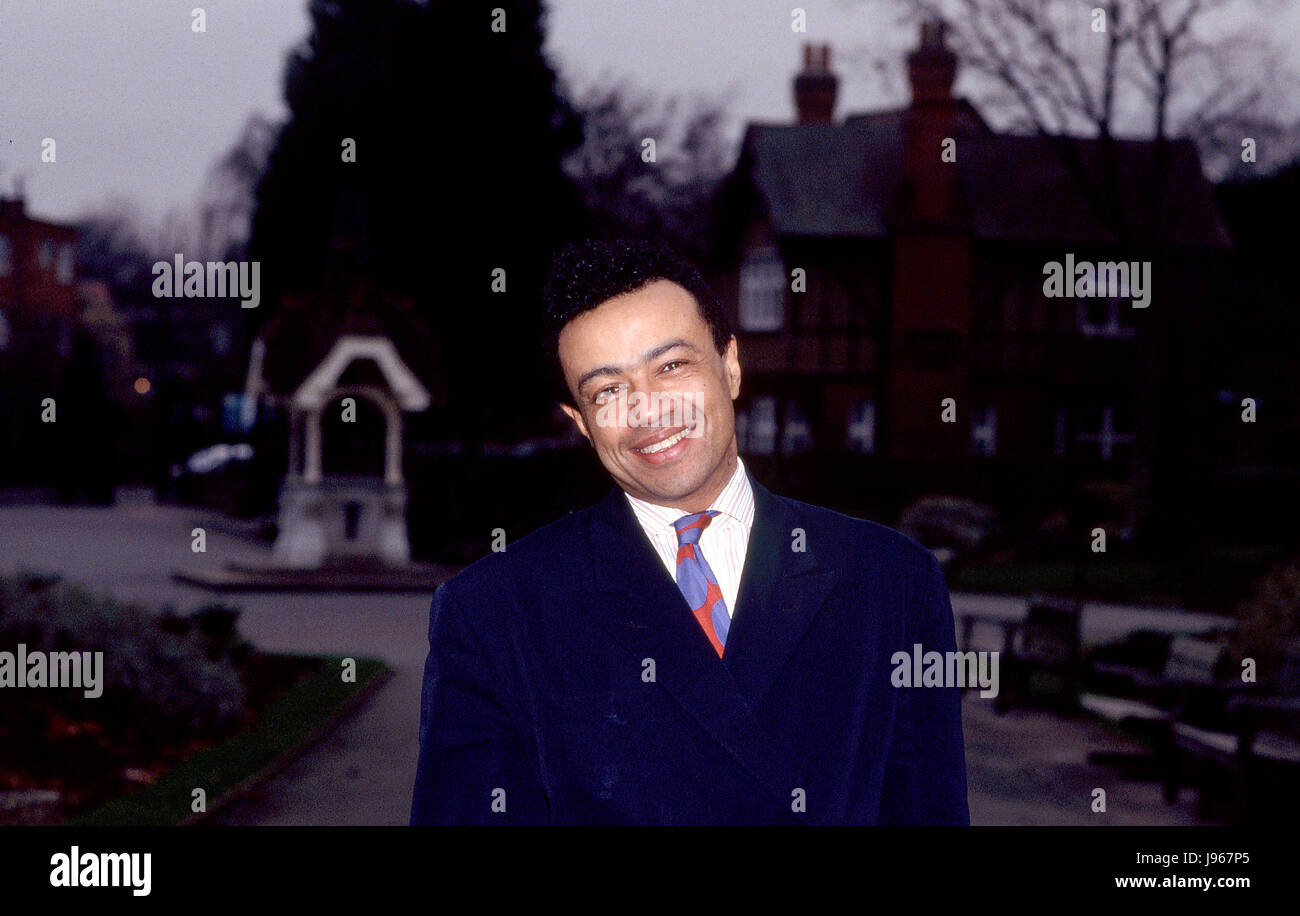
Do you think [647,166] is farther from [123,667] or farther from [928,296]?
[123,667]

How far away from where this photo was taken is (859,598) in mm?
3057

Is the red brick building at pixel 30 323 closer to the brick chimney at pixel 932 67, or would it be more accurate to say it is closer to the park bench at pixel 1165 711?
the brick chimney at pixel 932 67

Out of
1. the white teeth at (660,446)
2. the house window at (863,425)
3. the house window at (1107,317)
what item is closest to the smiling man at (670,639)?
the white teeth at (660,446)

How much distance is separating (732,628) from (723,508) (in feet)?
0.91

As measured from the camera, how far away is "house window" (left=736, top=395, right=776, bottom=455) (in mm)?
34594

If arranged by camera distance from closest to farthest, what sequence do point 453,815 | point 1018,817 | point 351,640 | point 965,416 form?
point 453,815 → point 1018,817 → point 351,640 → point 965,416

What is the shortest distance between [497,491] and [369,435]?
2988 mm

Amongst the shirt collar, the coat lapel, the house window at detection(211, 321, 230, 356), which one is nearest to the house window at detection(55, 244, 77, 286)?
the house window at detection(211, 321, 230, 356)

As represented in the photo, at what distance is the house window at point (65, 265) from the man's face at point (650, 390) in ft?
193

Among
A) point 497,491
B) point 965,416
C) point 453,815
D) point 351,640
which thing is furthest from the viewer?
point 965,416

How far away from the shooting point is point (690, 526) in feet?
10.2

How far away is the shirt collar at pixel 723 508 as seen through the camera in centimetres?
314

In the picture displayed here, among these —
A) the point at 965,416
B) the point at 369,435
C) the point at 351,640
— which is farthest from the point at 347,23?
the point at 351,640
